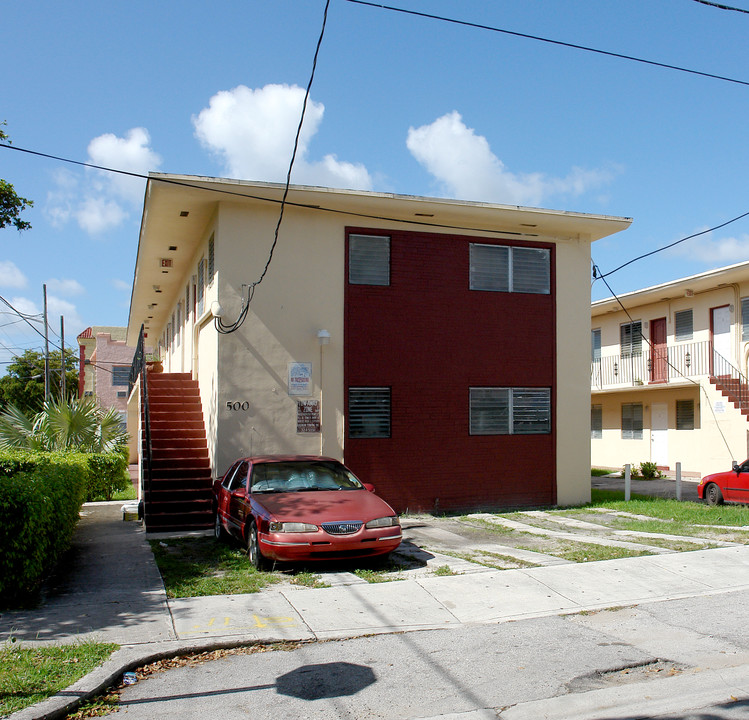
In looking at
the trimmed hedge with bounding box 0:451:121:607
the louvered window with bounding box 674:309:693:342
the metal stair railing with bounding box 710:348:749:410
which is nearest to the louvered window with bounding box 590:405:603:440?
the louvered window with bounding box 674:309:693:342

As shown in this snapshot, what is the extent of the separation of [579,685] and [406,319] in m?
10.4

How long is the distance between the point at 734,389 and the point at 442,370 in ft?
39.4

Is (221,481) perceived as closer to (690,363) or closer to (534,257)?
(534,257)

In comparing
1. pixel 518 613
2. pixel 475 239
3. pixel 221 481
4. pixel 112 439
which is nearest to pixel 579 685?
pixel 518 613

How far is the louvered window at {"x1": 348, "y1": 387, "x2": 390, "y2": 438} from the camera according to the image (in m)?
14.8

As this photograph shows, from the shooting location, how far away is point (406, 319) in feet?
50.1

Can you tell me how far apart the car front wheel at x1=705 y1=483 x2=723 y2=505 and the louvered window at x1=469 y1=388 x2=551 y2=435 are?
395 centimetres

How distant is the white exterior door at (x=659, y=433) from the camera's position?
26.3 metres

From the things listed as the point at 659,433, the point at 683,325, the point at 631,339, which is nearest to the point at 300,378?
the point at 683,325

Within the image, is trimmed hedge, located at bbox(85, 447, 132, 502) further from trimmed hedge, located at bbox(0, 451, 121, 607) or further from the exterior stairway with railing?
the exterior stairway with railing

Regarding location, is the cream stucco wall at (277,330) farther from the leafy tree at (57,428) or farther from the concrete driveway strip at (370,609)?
the concrete driveway strip at (370,609)

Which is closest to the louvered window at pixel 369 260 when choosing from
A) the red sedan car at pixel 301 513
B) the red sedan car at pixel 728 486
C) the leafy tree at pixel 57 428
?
the red sedan car at pixel 301 513

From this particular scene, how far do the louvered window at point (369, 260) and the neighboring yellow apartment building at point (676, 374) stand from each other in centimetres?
928

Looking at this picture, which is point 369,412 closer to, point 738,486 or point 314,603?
point 314,603
